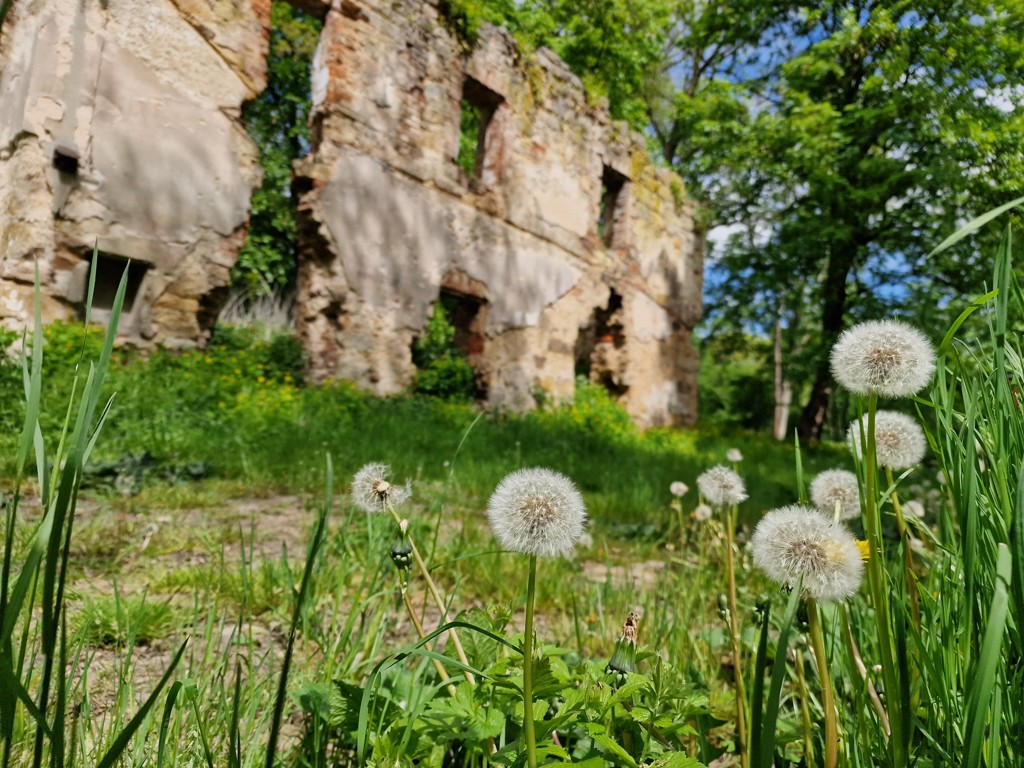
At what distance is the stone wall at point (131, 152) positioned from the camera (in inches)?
189

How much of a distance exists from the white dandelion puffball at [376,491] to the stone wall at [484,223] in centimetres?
584

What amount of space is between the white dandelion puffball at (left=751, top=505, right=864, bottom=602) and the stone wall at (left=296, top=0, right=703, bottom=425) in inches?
250

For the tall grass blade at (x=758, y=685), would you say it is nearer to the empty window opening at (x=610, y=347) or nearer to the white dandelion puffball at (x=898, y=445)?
the white dandelion puffball at (x=898, y=445)

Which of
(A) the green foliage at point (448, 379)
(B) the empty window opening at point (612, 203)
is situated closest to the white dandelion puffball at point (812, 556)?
(A) the green foliage at point (448, 379)

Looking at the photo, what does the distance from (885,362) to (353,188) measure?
264 inches

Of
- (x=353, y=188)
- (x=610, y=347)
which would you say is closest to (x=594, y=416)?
(x=610, y=347)

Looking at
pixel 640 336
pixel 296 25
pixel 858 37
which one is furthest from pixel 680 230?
pixel 296 25

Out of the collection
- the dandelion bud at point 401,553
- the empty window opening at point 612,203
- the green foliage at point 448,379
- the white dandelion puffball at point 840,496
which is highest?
the empty window opening at point 612,203

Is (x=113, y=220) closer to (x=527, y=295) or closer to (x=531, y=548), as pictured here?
(x=527, y=295)

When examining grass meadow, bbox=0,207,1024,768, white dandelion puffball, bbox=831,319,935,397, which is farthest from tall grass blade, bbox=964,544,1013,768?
white dandelion puffball, bbox=831,319,935,397

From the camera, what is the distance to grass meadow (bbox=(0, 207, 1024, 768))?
61 centimetres

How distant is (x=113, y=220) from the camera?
205 inches

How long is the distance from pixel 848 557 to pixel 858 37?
1355cm

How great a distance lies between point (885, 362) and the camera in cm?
81
